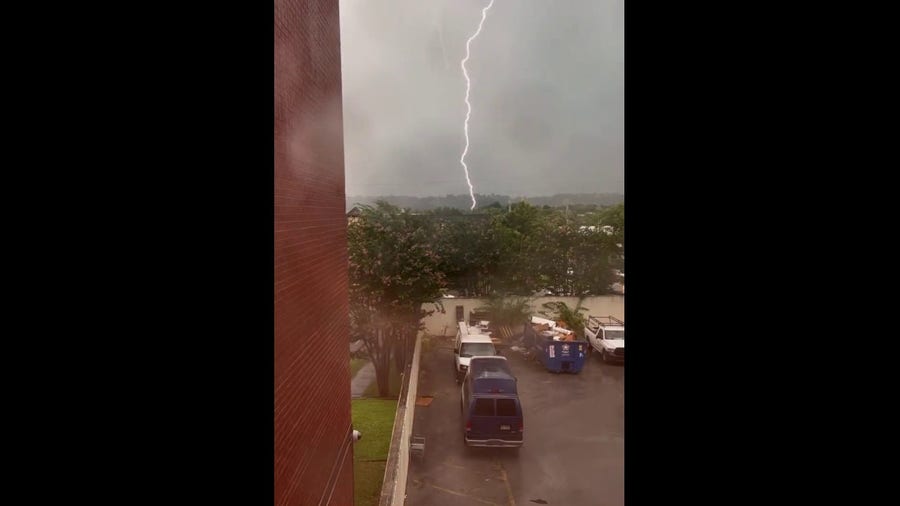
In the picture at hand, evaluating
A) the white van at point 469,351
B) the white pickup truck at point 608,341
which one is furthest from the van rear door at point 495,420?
the white pickup truck at point 608,341

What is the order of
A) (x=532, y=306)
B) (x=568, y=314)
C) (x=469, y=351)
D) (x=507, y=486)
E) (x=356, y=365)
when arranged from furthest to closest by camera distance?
(x=532, y=306) < (x=568, y=314) < (x=356, y=365) < (x=469, y=351) < (x=507, y=486)

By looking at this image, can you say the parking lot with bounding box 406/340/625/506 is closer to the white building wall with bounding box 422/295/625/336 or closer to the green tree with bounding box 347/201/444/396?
the green tree with bounding box 347/201/444/396

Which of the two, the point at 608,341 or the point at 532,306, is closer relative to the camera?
the point at 608,341

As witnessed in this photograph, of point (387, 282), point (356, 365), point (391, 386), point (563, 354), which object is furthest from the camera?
point (356, 365)

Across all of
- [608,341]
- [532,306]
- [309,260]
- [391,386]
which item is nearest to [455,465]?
[391,386]

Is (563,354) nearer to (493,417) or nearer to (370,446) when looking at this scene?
(493,417)
